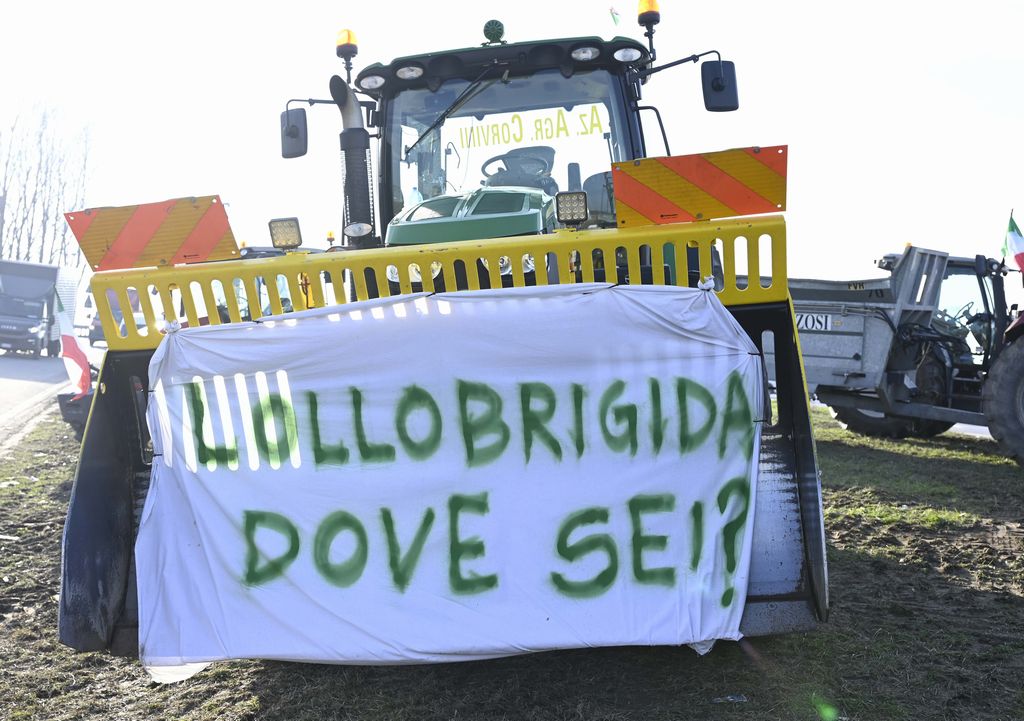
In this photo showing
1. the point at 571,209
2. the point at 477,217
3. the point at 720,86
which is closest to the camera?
the point at 571,209

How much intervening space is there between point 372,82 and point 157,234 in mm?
2159

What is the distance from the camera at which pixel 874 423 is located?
11.5 m

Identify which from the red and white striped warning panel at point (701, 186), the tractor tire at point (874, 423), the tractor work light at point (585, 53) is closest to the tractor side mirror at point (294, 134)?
the tractor work light at point (585, 53)

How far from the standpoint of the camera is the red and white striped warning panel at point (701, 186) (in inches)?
154

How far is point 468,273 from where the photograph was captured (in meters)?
4.09

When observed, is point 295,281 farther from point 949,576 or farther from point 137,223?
point 949,576

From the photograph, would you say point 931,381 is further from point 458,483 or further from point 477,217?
point 458,483

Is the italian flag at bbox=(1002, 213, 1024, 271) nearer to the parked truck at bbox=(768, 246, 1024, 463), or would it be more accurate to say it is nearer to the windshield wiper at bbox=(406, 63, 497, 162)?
the parked truck at bbox=(768, 246, 1024, 463)

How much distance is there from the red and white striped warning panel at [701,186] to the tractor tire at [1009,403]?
619 centimetres

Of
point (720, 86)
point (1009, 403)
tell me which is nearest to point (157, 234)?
point (720, 86)

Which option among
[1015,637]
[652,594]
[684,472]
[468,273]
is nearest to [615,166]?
[468,273]

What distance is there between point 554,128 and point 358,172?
115 centimetres

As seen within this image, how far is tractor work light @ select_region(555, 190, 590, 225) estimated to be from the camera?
4.31 meters

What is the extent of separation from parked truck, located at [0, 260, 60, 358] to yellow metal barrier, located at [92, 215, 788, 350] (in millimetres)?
26385
